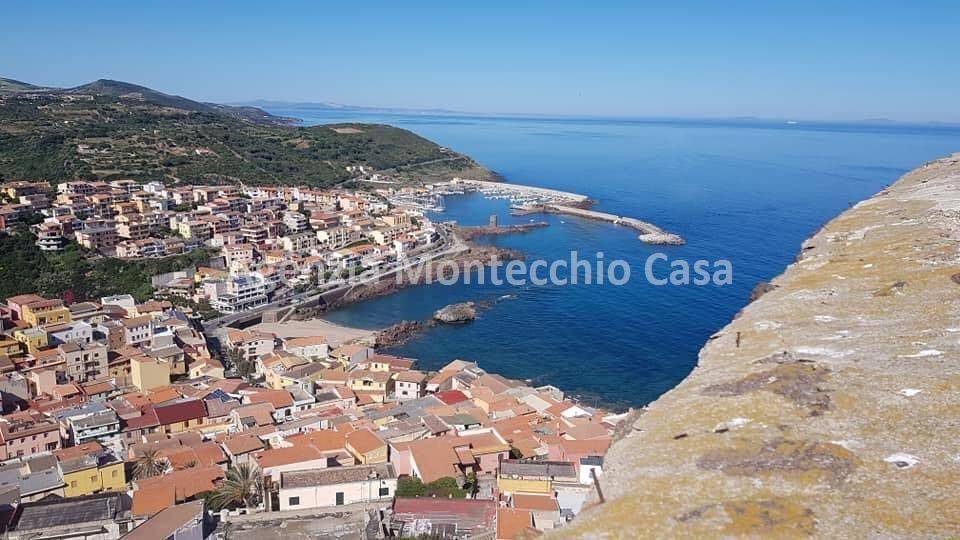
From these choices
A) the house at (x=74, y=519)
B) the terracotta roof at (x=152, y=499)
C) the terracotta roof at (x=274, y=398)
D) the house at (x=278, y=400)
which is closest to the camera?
the house at (x=74, y=519)

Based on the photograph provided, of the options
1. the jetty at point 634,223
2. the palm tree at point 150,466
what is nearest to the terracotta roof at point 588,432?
the palm tree at point 150,466

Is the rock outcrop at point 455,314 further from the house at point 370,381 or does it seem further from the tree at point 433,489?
the tree at point 433,489

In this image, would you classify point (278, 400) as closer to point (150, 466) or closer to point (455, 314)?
point (150, 466)

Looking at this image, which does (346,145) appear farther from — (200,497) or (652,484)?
(652,484)

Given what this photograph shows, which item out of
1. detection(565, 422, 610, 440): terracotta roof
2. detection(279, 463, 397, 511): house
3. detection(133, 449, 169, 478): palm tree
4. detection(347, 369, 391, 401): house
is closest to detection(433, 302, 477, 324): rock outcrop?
detection(347, 369, 391, 401): house

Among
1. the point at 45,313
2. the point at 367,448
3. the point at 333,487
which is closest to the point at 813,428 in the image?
the point at 333,487

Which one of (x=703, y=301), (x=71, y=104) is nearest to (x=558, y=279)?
(x=703, y=301)
